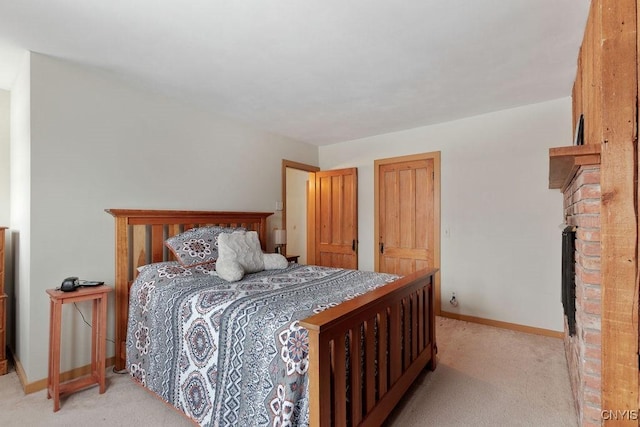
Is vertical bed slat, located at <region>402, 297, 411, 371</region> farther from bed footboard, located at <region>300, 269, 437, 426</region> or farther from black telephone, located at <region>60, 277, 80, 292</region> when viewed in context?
black telephone, located at <region>60, 277, 80, 292</region>

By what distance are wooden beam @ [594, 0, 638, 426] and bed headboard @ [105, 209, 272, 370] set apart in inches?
121

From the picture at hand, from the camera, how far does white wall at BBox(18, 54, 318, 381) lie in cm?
227

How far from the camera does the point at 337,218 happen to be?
4.75 meters

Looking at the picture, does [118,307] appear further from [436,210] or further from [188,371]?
[436,210]

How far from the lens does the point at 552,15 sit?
5.98ft

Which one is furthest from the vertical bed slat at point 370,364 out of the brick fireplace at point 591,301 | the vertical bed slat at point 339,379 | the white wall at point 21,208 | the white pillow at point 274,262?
the white wall at point 21,208

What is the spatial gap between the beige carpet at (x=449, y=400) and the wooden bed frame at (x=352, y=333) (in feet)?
0.55

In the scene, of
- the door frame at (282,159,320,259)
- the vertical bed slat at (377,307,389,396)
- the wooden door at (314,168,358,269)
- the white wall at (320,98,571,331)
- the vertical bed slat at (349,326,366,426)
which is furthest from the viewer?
the wooden door at (314,168,358,269)

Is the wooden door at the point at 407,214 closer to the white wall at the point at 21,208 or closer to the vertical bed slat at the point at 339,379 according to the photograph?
the vertical bed slat at the point at 339,379

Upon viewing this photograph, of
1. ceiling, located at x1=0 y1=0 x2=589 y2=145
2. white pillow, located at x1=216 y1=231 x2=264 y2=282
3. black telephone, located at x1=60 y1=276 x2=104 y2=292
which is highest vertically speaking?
ceiling, located at x1=0 y1=0 x2=589 y2=145

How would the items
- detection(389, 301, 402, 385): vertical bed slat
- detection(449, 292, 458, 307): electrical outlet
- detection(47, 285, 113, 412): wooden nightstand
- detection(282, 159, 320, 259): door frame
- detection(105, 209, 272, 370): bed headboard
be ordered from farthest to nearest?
detection(282, 159, 320, 259): door frame, detection(449, 292, 458, 307): electrical outlet, detection(105, 209, 272, 370): bed headboard, detection(47, 285, 113, 412): wooden nightstand, detection(389, 301, 402, 385): vertical bed slat

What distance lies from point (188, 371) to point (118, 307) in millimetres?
1213

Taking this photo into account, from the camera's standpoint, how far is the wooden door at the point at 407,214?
154 inches

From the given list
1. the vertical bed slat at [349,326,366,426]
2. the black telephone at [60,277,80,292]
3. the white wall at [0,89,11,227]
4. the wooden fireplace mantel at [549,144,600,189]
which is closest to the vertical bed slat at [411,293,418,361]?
the vertical bed slat at [349,326,366,426]
